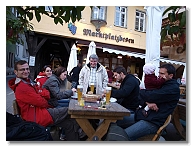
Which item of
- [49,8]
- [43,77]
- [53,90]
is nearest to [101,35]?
[43,77]

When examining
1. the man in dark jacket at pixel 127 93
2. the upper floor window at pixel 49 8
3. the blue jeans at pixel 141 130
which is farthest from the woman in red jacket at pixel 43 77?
the blue jeans at pixel 141 130

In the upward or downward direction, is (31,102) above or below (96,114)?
above

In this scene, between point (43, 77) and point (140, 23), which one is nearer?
point (43, 77)

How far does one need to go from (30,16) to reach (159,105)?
1765 mm

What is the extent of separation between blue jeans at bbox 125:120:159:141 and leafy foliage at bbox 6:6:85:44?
1348mm

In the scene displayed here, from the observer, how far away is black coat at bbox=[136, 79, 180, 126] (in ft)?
6.72

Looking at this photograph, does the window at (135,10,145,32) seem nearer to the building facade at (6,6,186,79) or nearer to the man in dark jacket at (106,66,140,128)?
the building facade at (6,6,186,79)

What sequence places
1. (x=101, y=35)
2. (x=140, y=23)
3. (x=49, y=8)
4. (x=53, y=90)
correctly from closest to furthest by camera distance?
(x=49, y=8), (x=53, y=90), (x=101, y=35), (x=140, y=23)

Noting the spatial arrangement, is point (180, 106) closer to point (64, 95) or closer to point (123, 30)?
point (64, 95)

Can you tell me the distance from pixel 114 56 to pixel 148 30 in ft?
21.8

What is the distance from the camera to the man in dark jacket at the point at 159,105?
2055mm

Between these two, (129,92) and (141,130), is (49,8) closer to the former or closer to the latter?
(129,92)

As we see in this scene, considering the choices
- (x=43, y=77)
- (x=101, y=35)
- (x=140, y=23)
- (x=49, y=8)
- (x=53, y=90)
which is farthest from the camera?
(x=140, y=23)

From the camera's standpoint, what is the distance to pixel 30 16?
6.52 ft
